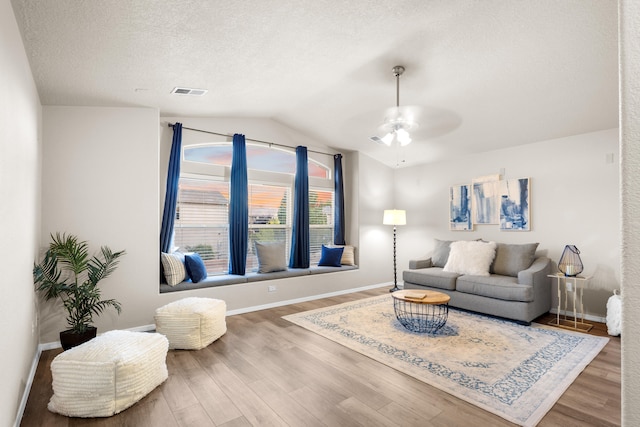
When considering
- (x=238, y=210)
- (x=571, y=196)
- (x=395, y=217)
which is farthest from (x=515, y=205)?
(x=238, y=210)

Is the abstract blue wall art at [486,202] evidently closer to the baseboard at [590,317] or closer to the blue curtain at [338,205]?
the baseboard at [590,317]

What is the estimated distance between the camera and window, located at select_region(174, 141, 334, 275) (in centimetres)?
479

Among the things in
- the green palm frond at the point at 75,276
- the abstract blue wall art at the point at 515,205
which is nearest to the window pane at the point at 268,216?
the green palm frond at the point at 75,276

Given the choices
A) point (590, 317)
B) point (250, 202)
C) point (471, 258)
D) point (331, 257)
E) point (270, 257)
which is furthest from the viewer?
point (331, 257)

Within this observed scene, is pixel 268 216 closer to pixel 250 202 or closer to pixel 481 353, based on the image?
pixel 250 202

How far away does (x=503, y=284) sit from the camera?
165 inches

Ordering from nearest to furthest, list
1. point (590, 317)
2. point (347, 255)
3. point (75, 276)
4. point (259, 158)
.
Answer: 1. point (75, 276)
2. point (590, 317)
3. point (259, 158)
4. point (347, 255)

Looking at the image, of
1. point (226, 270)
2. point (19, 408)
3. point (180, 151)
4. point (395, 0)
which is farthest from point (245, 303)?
point (395, 0)

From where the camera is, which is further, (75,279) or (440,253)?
(440,253)

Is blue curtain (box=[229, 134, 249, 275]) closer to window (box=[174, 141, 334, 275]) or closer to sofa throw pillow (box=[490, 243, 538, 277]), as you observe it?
window (box=[174, 141, 334, 275])

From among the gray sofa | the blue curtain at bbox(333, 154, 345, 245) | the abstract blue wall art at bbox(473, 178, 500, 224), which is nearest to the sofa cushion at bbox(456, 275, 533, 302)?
the gray sofa

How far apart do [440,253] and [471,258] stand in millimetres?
794

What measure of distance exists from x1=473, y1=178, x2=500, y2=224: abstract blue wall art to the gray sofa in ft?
2.04

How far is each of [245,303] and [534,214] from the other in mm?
4609
